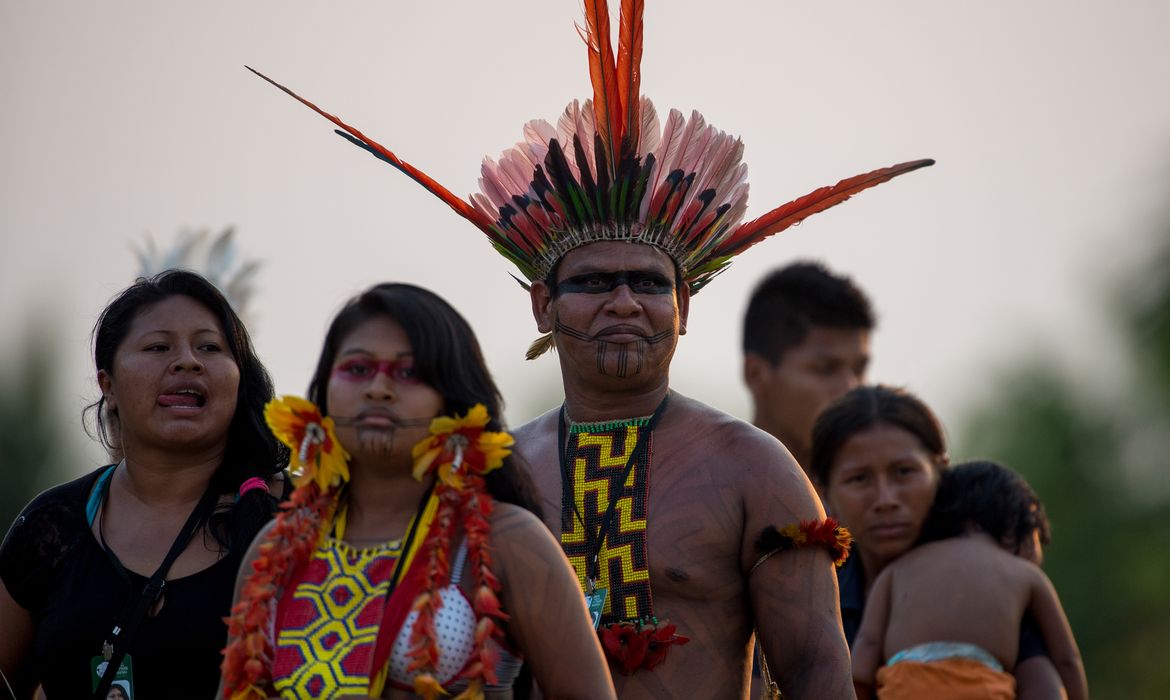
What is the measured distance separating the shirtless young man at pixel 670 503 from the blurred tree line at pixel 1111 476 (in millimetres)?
14805

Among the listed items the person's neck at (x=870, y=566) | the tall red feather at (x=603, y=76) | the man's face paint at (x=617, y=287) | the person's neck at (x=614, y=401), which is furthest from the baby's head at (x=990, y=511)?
the tall red feather at (x=603, y=76)

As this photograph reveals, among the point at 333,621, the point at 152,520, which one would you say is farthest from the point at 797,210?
the point at 333,621

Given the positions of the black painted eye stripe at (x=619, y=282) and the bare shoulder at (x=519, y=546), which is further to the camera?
the black painted eye stripe at (x=619, y=282)

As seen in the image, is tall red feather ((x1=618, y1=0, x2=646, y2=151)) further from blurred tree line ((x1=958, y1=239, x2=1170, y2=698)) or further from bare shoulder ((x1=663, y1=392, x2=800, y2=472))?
blurred tree line ((x1=958, y1=239, x2=1170, y2=698))

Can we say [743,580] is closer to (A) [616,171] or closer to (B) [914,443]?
(A) [616,171]

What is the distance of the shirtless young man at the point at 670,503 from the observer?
17.1ft

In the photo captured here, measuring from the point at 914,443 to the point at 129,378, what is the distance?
317cm

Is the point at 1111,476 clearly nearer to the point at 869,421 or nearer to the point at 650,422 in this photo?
the point at 869,421

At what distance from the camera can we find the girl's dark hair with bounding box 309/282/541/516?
420 centimetres

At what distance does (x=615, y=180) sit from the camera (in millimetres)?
5602

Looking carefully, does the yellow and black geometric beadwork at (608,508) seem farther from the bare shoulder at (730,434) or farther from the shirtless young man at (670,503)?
the bare shoulder at (730,434)

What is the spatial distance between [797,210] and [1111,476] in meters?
17.8

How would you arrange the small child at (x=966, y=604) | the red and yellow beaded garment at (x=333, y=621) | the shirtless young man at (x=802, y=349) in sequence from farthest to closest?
1. the shirtless young man at (x=802, y=349)
2. the small child at (x=966, y=604)
3. the red and yellow beaded garment at (x=333, y=621)

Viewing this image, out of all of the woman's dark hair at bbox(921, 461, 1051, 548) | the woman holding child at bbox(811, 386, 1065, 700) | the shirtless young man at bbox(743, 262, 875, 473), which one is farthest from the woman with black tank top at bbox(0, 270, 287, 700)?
the shirtless young man at bbox(743, 262, 875, 473)
